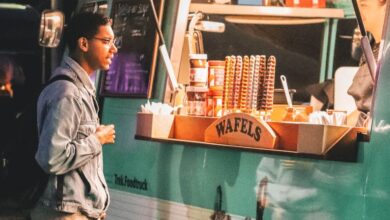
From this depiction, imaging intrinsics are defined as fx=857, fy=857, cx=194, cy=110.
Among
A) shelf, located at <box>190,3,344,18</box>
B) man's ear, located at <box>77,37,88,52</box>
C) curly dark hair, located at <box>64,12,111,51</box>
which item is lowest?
man's ear, located at <box>77,37,88,52</box>

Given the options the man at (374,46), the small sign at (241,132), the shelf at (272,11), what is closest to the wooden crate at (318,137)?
the small sign at (241,132)

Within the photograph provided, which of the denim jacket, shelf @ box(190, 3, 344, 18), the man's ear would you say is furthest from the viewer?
shelf @ box(190, 3, 344, 18)

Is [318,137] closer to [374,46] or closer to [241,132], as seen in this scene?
[241,132]

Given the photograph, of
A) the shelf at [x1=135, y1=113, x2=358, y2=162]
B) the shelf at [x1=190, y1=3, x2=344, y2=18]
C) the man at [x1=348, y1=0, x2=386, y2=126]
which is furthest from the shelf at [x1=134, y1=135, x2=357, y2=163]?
the shelf at [x1=190, y1=3, x2=344, y2=18]

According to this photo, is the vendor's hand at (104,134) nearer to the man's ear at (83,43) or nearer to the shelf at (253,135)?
the man's ear at (83,43)

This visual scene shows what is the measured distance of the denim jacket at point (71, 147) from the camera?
423 cm

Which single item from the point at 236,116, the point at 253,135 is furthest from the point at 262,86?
the point at 253,135

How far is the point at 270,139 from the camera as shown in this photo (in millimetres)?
4691

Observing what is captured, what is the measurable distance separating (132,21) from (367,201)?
302 cm

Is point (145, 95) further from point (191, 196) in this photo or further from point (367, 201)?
point (367, 201)

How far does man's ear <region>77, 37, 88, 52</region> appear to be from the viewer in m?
4.57

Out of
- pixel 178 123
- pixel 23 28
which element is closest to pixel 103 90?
pixel 178 123

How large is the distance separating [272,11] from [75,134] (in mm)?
3418

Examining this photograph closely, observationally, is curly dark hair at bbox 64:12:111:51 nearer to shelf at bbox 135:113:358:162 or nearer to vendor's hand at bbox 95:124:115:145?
vendor's hand at bbox 95:124:115:145
